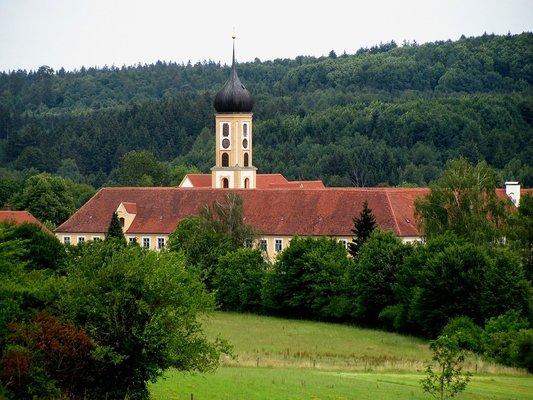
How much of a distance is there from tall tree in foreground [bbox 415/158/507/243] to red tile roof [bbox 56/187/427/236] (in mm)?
7843

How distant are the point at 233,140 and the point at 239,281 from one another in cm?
3607

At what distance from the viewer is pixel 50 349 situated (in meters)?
32.4

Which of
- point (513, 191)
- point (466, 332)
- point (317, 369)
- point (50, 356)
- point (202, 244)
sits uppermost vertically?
point (513, 191)

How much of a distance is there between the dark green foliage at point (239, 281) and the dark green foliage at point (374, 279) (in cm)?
626

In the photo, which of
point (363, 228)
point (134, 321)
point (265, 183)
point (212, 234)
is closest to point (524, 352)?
point (134, 321)

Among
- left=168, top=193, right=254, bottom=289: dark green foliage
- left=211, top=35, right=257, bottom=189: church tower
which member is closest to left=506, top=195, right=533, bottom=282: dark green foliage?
left=168, top=193, right=254, bottom=289: dark green foliage

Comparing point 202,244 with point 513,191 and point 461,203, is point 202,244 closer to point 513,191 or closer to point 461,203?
point 461,203

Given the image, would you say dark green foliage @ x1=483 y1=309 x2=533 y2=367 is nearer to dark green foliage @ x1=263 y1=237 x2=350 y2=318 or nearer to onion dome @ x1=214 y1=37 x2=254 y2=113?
dark green foliage @ x1=263 y1=237 x2=350 y2=318

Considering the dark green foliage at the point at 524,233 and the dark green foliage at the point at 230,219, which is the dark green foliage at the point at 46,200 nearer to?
the dark green foliage at the point at 230,219

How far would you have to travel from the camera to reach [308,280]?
65188 millimetres

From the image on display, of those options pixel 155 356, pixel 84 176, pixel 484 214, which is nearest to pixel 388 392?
pixel 155 356

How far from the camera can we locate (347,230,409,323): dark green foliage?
62281 millimetres

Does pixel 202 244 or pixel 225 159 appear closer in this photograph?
pixel 202 244

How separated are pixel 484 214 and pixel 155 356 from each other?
3920 cm
